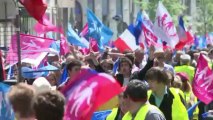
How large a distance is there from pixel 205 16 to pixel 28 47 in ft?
255

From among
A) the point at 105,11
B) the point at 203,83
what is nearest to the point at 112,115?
the point at 203,83

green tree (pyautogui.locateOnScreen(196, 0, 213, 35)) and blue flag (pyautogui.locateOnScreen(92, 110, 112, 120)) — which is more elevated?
green tree (pyautogui.locateOnScreen(196, 0, 213, 35))

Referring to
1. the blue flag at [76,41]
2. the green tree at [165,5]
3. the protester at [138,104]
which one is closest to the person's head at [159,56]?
the protester at [138,104]

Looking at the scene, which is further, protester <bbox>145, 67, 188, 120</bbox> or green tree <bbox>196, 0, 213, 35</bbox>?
green tree <bbox>196, 0, 213, 35</bbox>

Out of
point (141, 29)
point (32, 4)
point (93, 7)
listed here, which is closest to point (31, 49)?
point (32, 4)

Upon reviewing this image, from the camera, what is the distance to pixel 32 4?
11.7m

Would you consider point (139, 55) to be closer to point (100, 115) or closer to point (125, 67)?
point (125, 67)

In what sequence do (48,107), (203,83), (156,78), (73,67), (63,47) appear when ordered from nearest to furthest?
(48,107) → (156,78) → (73,67) → (203,83) → (63,47)

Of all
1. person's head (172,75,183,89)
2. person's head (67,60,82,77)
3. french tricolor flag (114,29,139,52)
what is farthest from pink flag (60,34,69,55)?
person's head (67,60,82,77)

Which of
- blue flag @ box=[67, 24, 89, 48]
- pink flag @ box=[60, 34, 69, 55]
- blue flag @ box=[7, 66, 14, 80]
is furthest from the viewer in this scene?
blue flag @ box=[67, 24, 89, 48]

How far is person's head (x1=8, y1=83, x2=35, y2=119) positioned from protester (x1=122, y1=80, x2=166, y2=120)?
1.40 metres

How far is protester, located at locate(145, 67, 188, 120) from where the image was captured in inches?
347

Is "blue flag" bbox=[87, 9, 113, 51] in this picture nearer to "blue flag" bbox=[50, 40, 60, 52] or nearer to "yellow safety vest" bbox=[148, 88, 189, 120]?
"blue flag" bbox=[50, 40, 60, 52]

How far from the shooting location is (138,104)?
7.41 meters
